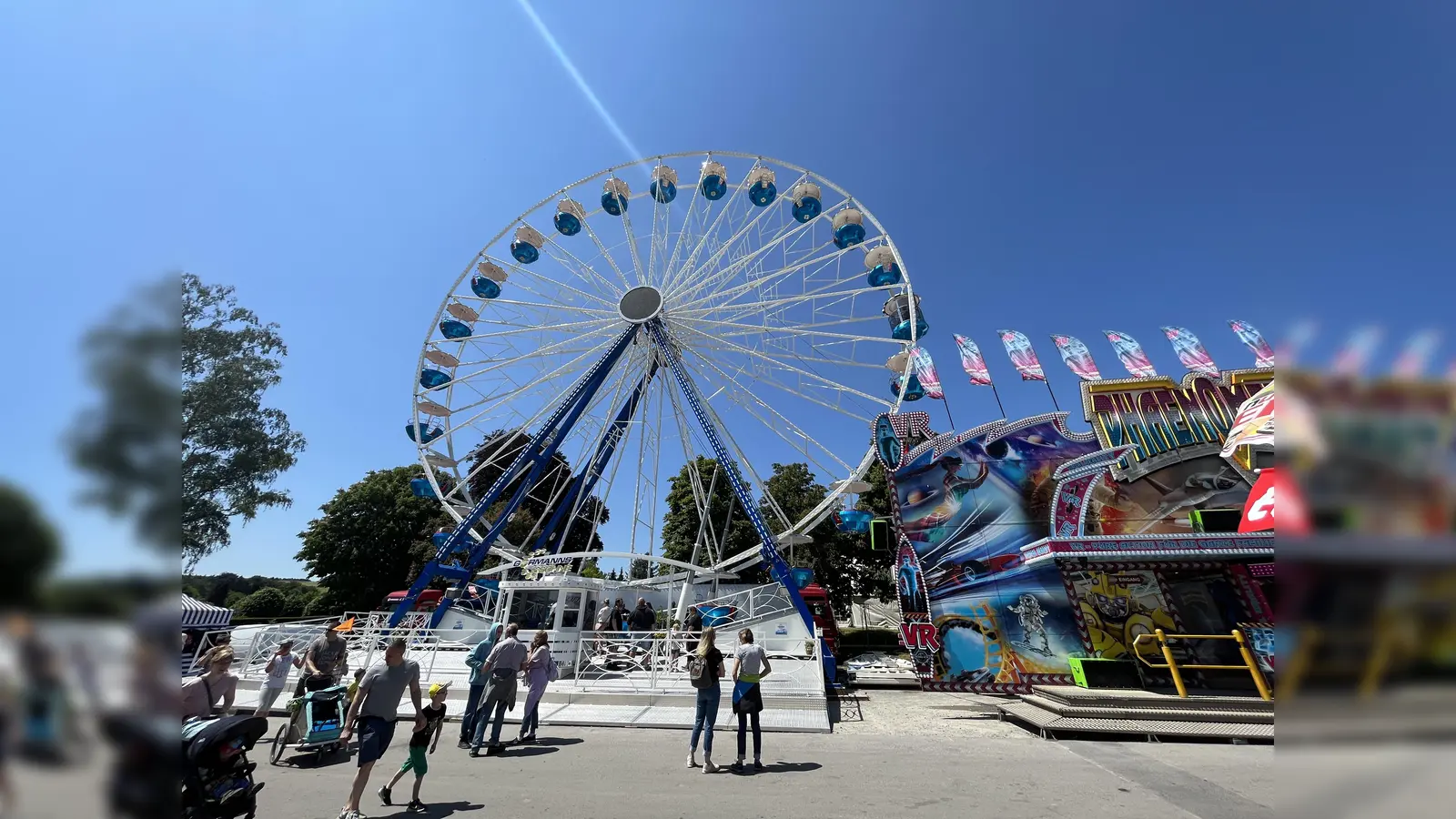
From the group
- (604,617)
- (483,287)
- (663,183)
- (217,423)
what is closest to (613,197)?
(663,183)

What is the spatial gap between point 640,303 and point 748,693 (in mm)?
15789

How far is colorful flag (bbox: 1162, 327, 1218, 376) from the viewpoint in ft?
56.2

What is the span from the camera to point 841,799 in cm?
579

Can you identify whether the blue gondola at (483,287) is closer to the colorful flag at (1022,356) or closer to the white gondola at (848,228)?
the white gondola at (848,228)

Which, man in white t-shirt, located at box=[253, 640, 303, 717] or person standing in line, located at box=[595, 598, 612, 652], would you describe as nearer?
man in white t-shirt, located at box=[253, 640, 303, 717]

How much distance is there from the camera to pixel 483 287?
21.0 m

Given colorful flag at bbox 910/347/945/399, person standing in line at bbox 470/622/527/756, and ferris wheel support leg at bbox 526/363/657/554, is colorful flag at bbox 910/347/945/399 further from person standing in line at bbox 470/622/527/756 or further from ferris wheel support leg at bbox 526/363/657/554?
person standing in line at bbox 470/622/527/756

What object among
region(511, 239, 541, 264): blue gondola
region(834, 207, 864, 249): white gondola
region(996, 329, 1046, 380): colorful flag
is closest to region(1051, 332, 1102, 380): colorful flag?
region(996, 329, 1046, 380): colorful flag

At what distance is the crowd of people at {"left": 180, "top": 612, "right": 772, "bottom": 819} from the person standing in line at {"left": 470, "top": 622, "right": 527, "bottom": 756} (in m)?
0.01

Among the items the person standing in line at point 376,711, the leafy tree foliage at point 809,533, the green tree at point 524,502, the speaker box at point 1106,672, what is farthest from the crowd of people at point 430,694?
the leafy tree foliage at point 809,533
